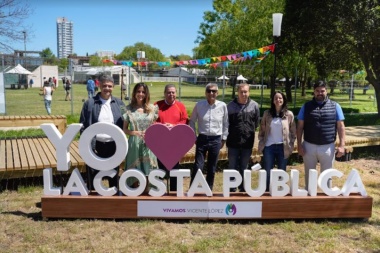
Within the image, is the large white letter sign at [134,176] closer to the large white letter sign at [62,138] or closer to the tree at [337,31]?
the large white letter sign at [62,138]

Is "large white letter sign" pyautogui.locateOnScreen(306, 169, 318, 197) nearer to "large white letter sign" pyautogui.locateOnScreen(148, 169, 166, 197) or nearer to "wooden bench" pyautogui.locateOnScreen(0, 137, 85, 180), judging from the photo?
"large white letter sign" pyautogui.locateOnScreen(148, 169, 166, 197)

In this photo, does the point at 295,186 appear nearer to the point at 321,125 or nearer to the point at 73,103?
the point at 321,125

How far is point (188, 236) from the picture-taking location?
12.9 feet

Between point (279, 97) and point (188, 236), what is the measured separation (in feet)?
6.40

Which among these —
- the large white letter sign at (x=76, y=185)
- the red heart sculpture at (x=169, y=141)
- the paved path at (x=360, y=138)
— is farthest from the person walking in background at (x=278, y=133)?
the large white letter sign at (x=76, y=185)

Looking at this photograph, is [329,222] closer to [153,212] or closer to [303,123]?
[303,123]

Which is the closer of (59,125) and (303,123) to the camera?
(303,123)

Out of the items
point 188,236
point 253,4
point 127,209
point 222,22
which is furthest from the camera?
point 222,22

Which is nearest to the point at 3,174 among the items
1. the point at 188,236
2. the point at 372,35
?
the point at 188,236

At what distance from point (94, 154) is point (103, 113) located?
19.1 inches

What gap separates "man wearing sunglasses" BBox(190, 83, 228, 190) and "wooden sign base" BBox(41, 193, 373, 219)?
1.93ft

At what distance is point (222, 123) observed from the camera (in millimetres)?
4512

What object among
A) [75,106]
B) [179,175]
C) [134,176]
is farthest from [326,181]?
[75,106]

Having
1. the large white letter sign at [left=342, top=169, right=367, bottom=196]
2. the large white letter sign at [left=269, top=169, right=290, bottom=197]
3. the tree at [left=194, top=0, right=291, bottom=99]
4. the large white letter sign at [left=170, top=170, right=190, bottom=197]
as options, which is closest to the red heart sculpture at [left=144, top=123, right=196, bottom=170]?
the large white letter sign at [left=170, top=170, right=190, bottom=197]
